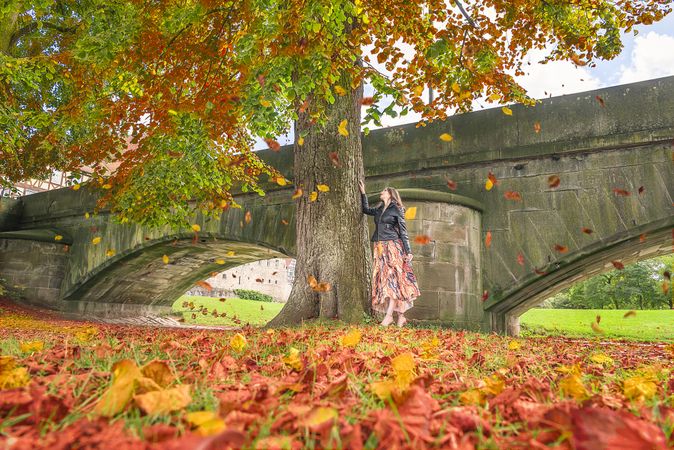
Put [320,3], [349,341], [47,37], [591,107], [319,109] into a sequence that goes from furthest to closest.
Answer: [47,37]
[591,107]
[319,109]
[320,3]
[349,341]

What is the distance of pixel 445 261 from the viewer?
768 centimetres

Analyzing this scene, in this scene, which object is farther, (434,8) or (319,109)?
(434,8)

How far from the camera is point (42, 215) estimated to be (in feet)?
52.3

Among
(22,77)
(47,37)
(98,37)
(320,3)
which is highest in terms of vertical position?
(47,37)

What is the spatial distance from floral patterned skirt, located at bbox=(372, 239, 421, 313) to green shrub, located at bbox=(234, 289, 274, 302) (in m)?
27.2

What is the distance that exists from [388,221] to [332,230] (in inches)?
37.2

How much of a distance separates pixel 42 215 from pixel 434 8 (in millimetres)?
14033

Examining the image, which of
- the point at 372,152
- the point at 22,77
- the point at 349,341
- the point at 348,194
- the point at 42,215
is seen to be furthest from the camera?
the point at 42,215

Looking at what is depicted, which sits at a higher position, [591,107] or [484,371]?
[591,107]

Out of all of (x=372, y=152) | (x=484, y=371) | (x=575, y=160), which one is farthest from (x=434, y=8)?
(x=484, y=371)

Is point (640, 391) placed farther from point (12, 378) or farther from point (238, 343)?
point (12, 378)

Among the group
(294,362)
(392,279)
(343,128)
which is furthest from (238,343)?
(343,128)

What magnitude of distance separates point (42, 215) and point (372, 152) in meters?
12.3

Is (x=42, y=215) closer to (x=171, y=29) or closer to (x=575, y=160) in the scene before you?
(x=171, y=29)
